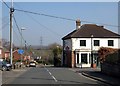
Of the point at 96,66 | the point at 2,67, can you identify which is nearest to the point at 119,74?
the point at 2,67

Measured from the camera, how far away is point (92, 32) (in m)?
71.1

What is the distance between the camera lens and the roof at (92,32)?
68.9m

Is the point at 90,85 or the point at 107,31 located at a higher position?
the point at 107,31

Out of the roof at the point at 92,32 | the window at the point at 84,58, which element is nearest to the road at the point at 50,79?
the window at the point at 84,58

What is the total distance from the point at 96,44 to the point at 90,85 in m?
47.3

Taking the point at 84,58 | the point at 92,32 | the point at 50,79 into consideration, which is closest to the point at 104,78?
the point at 50,79

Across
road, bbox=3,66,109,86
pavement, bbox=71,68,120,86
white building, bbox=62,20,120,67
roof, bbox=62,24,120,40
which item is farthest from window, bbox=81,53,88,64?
road, bbox=3,66,109,86

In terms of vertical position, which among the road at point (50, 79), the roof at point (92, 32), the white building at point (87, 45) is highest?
the roof at point (92, 32)

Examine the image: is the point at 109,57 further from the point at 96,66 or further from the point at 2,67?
the point at 96,66

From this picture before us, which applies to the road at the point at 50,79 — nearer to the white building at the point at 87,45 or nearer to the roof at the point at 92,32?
the white building at the point at 87,45

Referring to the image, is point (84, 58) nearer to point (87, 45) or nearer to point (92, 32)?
point (87, 45)

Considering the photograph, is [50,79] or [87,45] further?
[87,45]

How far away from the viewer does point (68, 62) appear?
72.9 meters

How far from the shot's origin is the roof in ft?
226
